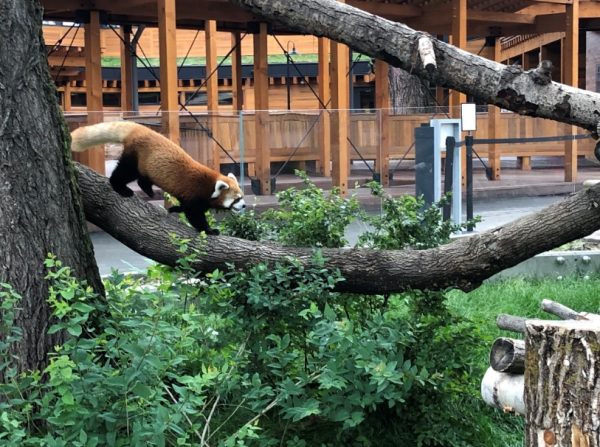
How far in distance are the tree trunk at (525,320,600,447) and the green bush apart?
Result: 67 centimetres

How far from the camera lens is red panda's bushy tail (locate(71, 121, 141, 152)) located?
20.2 feet

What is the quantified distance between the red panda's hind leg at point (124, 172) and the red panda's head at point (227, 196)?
62 centimetres

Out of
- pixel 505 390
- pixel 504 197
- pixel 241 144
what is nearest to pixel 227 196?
pixel 505 390

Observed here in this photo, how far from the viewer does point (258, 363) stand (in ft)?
15.5

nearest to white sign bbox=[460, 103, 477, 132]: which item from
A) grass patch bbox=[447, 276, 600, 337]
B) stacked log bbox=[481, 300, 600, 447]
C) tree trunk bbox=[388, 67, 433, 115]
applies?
grass patch bbox=[447, 276, 600, 337]

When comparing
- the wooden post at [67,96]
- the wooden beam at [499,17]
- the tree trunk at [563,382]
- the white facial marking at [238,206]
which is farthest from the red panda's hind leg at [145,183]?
the wooden post at [67,96]

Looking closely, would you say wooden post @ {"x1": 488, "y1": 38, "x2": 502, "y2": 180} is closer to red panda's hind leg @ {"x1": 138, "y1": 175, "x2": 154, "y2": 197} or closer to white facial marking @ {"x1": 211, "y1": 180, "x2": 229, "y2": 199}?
white facial marking @ {"x1": 211, "y1": 180, "x2": 229, "y2": 199}

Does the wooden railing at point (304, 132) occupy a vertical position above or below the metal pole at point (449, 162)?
above

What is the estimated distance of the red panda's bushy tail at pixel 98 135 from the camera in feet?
Result: 20.2

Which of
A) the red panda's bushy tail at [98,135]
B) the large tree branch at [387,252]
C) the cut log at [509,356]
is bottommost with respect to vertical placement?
the cut log at [509,356]

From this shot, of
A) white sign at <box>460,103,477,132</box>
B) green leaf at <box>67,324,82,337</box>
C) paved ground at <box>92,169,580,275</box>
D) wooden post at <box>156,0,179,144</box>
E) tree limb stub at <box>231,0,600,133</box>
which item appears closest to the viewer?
green leaf at <box>67,324,82,337</box>

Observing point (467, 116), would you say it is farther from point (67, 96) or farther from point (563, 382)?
point (67, 96)

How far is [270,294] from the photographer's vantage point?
460 centimetres

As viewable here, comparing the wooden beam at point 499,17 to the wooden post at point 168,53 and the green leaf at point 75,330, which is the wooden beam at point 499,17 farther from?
the green leaf at point 75,330
